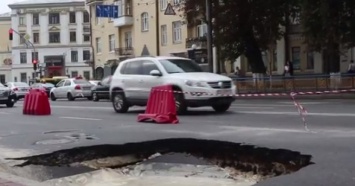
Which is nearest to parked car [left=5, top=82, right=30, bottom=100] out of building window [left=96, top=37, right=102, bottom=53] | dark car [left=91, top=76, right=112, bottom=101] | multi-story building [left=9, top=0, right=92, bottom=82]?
dark car [left=91, top=76, right=112, bottom=101]

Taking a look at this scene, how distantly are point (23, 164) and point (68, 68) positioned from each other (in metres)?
88.4

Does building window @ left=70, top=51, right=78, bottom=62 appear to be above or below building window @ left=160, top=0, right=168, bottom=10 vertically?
below

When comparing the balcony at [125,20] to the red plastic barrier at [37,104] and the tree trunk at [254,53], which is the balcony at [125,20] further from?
the red plastic barrier at [37,104]

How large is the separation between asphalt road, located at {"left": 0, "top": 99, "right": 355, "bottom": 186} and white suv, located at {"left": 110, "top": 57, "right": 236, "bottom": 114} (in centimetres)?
52

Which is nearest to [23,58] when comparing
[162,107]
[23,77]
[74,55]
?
[23,77]

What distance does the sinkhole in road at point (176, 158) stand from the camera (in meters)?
8.91

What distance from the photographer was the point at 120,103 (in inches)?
768

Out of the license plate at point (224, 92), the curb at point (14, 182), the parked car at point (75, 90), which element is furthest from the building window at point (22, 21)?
the curb at point (14, 182)

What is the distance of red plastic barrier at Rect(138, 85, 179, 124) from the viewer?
15.0m

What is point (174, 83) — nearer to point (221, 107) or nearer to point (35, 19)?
point (221, 107)

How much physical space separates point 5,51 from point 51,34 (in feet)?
47.8

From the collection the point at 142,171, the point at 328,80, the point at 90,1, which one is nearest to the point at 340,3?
the point at 328,80

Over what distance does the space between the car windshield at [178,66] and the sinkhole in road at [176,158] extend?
669 cm

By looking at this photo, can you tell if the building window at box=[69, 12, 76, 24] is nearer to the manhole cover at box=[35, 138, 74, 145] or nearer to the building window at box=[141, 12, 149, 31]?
the building window at box=[141, 12, 149, 31]
